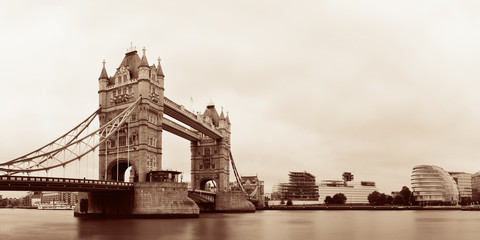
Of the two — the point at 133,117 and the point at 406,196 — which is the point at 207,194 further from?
the point at 406,196

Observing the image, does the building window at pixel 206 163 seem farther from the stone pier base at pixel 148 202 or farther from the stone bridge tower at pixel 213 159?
the stone pier base at pixel 148 202

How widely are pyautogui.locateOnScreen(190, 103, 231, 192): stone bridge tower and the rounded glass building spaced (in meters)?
92.8

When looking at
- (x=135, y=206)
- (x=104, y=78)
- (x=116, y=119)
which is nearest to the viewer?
(x=135, y=206)

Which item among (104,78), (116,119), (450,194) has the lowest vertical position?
(450,194)

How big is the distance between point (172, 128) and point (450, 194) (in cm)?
12709

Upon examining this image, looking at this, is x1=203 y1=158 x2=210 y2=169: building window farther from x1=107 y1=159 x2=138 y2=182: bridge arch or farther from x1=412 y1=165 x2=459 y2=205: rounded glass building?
x1=412 y1=165 x2=459 y2=205: rounded glass building

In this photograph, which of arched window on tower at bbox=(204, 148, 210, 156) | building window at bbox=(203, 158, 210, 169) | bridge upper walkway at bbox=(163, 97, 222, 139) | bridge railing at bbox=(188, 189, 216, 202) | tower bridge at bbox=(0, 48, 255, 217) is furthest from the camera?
arched window on tower at bbox=(204, 148, 210, 156)

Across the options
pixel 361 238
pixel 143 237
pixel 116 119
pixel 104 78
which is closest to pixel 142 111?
Result: pixel 116 119

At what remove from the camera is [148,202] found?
6169 cm

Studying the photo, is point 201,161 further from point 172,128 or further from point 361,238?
point 361,238

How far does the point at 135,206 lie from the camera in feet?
202

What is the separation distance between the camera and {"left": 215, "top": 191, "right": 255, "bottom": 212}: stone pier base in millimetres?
98500

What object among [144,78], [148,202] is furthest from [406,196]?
[148,202]

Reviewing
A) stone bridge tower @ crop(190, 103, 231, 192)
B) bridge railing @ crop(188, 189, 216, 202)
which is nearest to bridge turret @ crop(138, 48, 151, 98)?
bridge railing @ crop(188, 189, 216, 202)
